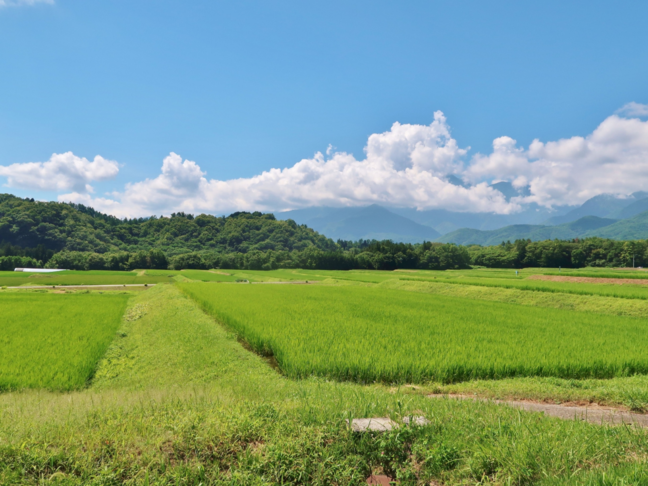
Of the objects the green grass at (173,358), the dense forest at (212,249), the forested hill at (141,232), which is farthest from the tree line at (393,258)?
the green grass at (173,358)

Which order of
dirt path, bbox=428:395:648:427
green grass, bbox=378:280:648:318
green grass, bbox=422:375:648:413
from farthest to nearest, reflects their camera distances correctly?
1. green grass, bbox=378:280:648:318
2. green grass, bbox=422:375:648:413
3. dirt path, bbox=428:395:648:427

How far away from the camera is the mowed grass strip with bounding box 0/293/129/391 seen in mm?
8367

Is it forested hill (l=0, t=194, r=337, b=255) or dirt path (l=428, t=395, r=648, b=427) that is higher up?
forested hill (l=0, t=194, r=337, b=255)

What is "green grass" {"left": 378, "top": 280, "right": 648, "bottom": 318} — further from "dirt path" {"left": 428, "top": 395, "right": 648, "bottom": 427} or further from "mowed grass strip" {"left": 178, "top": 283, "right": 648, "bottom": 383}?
"dirt path" {"left": 428, "top": 395, "right": 648, "bottom": 427}

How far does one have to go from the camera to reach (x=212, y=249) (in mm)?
134250

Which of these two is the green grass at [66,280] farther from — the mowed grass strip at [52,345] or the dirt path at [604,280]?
the dirt path at [604,280]

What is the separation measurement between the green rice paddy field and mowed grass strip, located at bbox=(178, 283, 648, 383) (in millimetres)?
61

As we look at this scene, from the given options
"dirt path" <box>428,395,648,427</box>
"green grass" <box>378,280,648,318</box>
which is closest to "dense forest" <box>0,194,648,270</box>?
"green grass" <box>378,280,648,318</box>

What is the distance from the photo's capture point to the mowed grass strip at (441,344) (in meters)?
8.48

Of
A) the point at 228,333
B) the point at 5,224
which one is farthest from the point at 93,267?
the point at 228,333

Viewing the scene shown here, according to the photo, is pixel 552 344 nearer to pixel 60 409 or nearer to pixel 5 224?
pixel 60 409

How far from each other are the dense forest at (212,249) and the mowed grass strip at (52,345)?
8087cm

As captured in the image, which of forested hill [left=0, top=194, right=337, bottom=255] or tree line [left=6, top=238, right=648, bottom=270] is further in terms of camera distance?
forested hill [left=0, top=194, right=337, bottom=255]

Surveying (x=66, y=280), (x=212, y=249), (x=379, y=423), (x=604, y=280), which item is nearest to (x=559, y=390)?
(x=379, y=423)
